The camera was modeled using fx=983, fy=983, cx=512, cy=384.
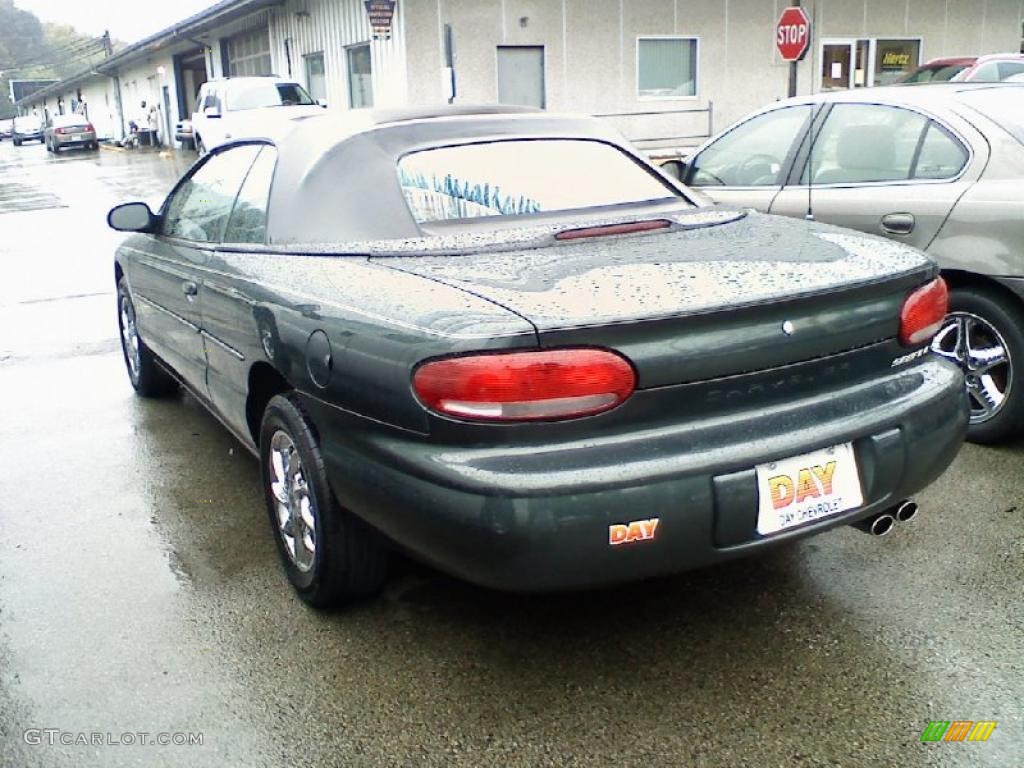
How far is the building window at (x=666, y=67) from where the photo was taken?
1938 cm

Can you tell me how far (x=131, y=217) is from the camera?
4441 millimetres

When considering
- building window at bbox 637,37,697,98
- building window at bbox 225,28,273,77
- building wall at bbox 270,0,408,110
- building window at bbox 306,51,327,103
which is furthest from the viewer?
building window at bbox 225,28,273,77

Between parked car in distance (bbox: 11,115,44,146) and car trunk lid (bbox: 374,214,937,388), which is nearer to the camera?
car trunk lid (bbox: 374,214,937,388)

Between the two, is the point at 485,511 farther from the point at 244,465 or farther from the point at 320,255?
the point at 244,465

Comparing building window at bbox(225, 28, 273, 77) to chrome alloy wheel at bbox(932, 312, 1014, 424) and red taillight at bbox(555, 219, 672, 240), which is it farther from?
red taillight at bbox(555, 219, 672, 240)

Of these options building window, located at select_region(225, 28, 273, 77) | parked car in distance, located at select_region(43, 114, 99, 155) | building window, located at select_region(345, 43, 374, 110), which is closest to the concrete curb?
parked car in distance, located at select_region(43, 114, 99, 155)

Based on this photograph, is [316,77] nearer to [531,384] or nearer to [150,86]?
[150,86]

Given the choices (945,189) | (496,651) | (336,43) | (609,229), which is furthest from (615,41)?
(496,651)

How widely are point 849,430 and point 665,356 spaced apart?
0.56m

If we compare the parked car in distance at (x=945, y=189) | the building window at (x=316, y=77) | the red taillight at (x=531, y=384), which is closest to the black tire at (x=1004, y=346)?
the parked car in distance at (x=945, y=189)

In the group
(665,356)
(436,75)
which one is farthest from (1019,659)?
(436,75)

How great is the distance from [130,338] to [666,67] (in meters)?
16.2

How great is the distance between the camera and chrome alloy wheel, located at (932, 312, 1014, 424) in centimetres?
417

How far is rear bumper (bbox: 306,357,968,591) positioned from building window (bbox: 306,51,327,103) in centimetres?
2017
